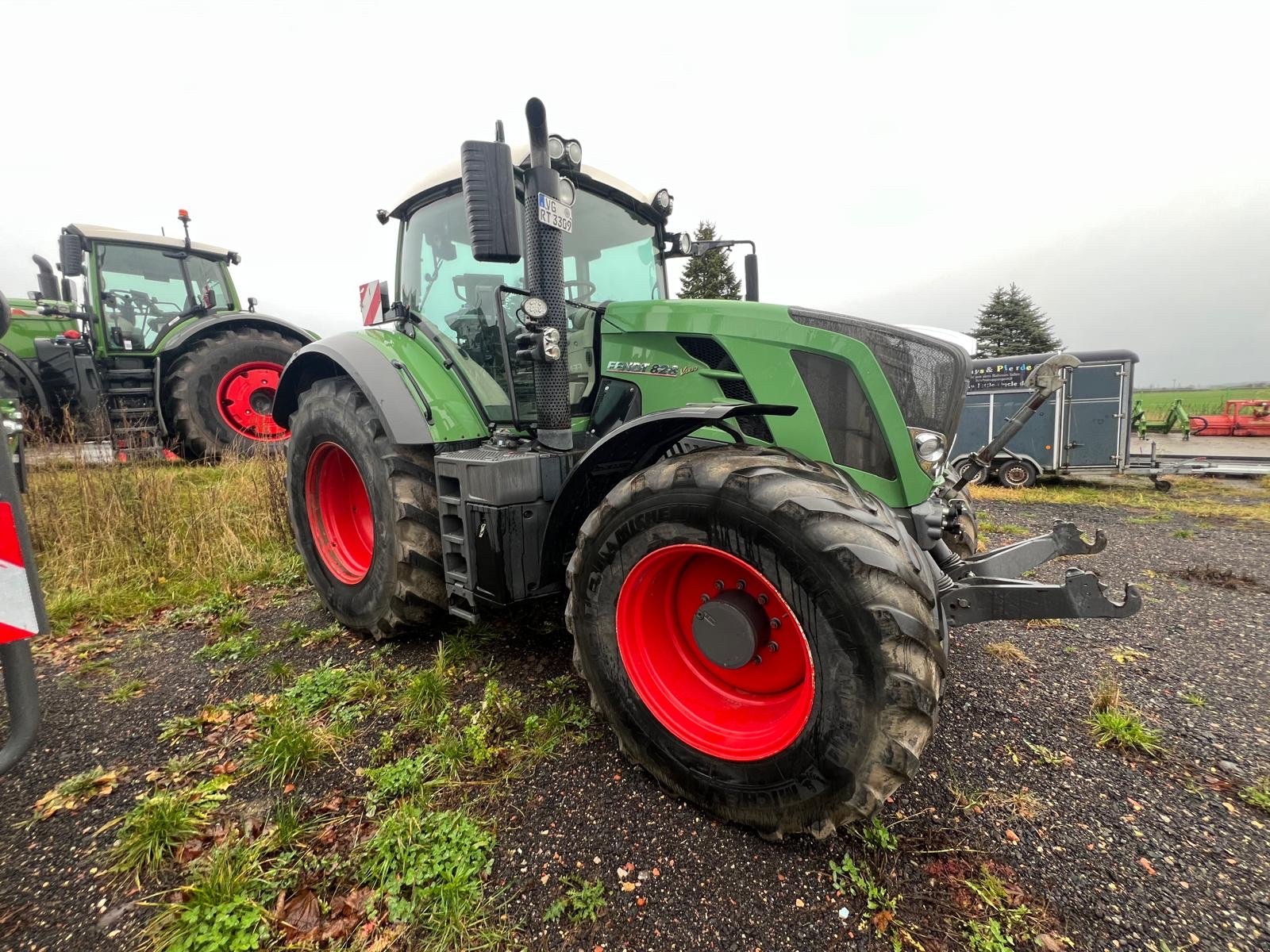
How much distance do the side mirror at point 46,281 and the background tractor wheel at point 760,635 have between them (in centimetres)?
1036

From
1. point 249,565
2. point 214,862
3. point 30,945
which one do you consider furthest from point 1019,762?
point 249,565

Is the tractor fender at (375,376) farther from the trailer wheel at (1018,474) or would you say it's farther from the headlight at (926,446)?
the trailer wheel at (1018,474)

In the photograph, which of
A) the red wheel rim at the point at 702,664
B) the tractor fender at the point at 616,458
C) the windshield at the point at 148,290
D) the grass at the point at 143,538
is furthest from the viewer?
the windshield at the point at 148,290

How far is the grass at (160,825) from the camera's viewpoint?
1.71 m

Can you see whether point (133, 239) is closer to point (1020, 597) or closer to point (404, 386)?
point (404, 386)

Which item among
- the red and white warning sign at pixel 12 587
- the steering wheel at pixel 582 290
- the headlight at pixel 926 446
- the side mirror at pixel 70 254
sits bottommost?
the red and white warning sign at pixel 12 587

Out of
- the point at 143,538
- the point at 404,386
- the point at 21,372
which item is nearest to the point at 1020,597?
the point at 404,386

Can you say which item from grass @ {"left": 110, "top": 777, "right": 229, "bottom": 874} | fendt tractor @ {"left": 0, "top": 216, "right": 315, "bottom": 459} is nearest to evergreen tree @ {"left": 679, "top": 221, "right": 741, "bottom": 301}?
fendt tractor @ {"left": 0, "top": 216, "right": 315, "bottom": 459}

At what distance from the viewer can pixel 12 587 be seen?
1.51m

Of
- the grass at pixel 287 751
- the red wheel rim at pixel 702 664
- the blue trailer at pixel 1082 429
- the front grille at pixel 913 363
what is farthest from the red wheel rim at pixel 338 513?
the blue trailer at pixel 1082 429

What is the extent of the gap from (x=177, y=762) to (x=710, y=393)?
2436 mm

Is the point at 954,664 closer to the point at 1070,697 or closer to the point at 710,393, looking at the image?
the point at 1070,697

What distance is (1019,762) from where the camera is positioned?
6.93 feet

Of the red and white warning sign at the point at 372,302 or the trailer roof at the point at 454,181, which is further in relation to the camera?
the red and white warning sign at the point at 372,302
